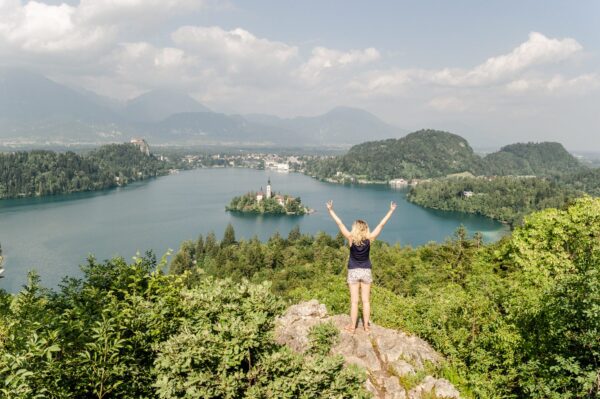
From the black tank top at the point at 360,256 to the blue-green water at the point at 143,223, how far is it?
50.9 metres

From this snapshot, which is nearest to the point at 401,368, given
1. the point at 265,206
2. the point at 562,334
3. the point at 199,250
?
the point at 562,334

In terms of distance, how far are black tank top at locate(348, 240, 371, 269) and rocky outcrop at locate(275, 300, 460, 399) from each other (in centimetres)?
120

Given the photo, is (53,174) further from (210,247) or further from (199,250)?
(210,247)

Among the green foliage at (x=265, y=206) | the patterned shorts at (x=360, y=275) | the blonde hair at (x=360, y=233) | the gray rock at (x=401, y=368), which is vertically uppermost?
the blonde hair at (x=360, y=233)

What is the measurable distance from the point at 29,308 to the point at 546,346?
9556 mm

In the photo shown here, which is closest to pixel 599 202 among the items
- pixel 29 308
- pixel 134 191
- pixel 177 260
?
pixel 29 308

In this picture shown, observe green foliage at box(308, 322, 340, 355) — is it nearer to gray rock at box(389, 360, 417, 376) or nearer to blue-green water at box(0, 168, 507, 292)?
gray rock at box(389, 360, 417, 376)

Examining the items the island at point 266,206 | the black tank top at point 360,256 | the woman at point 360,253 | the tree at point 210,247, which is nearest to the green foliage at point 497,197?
the island at point 266,206

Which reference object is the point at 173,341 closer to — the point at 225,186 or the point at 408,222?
the point at 408,222

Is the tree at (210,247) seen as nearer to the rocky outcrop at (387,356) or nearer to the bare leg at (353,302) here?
the rocky outcrop at (387,356)

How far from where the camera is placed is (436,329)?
8898 millimetres

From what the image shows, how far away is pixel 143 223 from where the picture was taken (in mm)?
82000

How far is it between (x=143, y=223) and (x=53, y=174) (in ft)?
233

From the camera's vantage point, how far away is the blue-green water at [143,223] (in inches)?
2325
